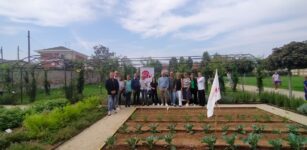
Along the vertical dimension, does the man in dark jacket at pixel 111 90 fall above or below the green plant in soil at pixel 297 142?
above

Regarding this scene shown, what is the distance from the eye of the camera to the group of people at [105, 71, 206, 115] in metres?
14.9

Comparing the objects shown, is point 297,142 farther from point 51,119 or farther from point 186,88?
point 186,88

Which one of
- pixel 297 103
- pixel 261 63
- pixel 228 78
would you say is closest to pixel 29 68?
pixel 228 78

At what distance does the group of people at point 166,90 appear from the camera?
14.9 metres

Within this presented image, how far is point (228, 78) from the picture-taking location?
2011 centimetres

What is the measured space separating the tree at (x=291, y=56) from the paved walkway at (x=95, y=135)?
33.4ft

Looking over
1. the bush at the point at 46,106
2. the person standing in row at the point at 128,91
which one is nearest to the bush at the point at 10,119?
the bush at the point at 46,106

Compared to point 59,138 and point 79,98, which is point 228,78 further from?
point 59,138

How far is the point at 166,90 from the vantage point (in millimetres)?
15148

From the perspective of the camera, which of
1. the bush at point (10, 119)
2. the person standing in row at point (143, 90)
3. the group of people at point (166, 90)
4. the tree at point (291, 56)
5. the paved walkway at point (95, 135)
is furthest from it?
the tree at point (291, 56)

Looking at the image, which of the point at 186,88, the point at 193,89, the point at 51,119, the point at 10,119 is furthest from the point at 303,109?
the point at 10,119

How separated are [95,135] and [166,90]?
697 cm

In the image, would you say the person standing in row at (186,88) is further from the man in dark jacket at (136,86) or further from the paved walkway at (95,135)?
the paved walkway at (95,135)

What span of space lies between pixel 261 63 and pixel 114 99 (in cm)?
984
